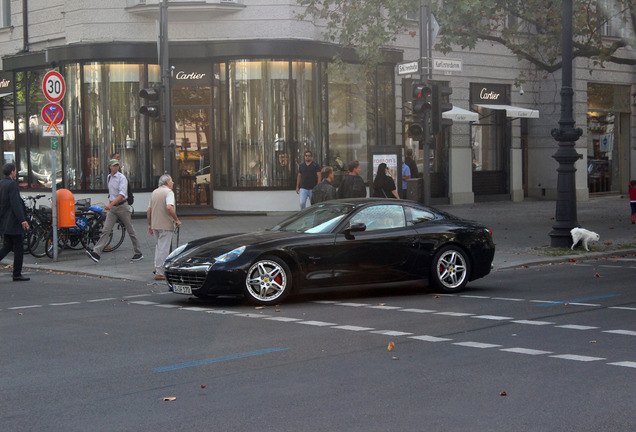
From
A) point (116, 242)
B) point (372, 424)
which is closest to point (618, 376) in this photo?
point (372, 424)

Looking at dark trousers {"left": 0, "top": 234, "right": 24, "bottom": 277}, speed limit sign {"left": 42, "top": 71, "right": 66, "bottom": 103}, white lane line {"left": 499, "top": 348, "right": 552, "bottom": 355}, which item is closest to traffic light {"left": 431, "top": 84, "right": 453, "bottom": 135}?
speed limit sign {"left": 42, "top": 71, "right": 66, "bottom": 103}

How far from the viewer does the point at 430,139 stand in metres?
16.8

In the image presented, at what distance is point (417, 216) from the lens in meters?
12.6

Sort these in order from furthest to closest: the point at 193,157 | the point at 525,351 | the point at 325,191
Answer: the point at 193,157 → the point at 325,191 → the point at 525,351

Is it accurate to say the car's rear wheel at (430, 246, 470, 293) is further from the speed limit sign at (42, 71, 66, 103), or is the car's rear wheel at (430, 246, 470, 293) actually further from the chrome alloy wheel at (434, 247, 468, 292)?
the speed limit sign at (42, 71, 66, 103)

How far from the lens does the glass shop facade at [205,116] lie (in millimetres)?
25328

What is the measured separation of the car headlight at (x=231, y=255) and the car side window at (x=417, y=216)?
8.33 ft

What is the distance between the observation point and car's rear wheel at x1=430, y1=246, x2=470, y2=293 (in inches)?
490

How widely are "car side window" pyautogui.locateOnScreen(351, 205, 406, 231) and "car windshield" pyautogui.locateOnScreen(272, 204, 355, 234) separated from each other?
0.61 ft

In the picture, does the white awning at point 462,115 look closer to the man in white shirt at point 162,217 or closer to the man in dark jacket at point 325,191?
the man in dark jacket at point 325,191

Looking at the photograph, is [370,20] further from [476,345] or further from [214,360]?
[214,360]

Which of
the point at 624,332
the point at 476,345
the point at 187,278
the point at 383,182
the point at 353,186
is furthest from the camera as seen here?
the point at 383,182

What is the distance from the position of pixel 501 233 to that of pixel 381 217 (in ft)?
31.3

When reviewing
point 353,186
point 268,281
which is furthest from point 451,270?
point 353,186
